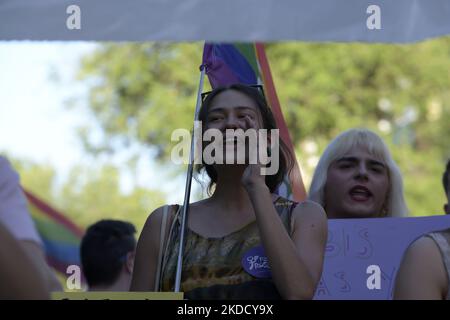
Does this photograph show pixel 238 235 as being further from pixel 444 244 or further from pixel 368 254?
pixel 368 254

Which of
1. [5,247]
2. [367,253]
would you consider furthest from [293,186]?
[5,247]

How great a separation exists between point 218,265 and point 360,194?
130 cm

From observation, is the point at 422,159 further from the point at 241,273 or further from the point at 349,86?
the point at 241,273

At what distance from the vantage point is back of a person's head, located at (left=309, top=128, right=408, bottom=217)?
165 inches

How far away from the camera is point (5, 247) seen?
1971 millimetres

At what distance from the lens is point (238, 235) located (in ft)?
10.2

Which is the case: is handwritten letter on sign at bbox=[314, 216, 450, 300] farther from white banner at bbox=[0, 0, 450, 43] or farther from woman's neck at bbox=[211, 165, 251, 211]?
white banner at bbox=[0, 0, 450, 43]

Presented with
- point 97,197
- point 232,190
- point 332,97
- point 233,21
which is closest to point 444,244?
point 232,190

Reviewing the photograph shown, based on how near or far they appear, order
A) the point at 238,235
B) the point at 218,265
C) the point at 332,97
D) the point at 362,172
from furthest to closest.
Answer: the point at 332,97, the point at 362,172, the point at 238,235, the point at 218,265

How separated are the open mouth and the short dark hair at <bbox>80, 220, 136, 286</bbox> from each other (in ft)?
3.57

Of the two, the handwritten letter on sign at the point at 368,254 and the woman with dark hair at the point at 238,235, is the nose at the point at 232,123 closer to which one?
the woman with dark hair at the point at 238,235

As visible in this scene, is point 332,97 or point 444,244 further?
point 332,97

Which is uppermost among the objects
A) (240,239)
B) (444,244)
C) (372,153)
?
(372,153)

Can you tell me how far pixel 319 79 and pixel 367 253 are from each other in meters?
10.3
